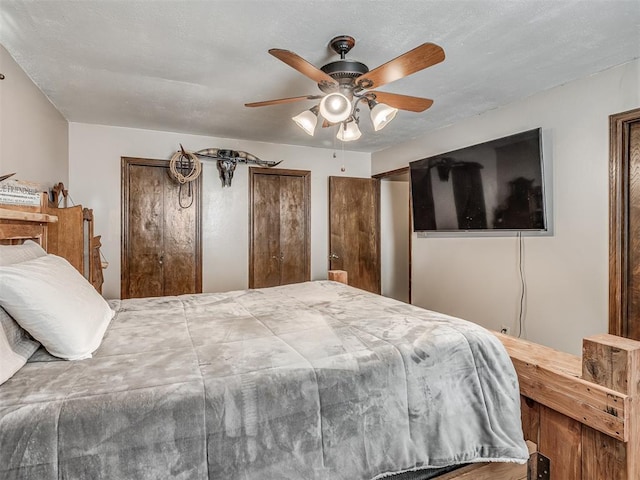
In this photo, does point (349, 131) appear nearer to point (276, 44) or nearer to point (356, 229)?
point (276, 44)

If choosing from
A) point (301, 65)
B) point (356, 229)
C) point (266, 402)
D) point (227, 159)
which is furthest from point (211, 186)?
point (266, 402)

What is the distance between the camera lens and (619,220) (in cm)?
241

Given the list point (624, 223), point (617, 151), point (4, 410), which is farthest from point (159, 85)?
point (624, 223)

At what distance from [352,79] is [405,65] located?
37 centimetres

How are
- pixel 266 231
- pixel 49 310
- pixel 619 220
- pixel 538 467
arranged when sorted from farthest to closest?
pixel 266 231, pixel 619 220, pixel 538 467, pixel 49 310

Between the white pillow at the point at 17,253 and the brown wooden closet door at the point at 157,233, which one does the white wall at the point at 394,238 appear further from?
the white pillow at the point at 17,253

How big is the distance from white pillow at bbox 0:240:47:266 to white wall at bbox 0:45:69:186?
0.69 meters

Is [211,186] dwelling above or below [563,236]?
above

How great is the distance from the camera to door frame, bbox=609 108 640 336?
2.39 metres

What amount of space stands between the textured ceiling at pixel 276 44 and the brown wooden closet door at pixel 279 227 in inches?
58.6

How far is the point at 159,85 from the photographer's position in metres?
2.67

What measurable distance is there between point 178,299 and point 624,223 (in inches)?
122

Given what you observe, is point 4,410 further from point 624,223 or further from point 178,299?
point 624,223

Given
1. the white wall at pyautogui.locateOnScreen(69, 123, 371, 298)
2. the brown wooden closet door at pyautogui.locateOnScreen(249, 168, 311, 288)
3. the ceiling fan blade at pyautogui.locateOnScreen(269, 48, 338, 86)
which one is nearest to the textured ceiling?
the ceiling fan blade at pyautogui.locateOnScreen(269, 48, 338, 86)
